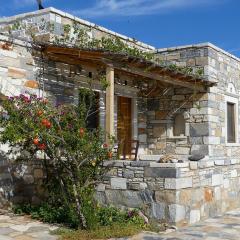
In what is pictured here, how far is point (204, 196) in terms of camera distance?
779 centimetres

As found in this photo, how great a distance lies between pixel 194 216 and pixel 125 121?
4599 millimetres

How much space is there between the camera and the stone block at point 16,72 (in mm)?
8102

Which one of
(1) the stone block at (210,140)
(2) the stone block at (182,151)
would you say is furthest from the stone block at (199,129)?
(2) the stone block at (182,151)

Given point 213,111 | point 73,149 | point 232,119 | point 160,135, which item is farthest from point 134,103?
point 73,149

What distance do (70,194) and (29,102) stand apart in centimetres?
164

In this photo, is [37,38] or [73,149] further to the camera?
[37,38]

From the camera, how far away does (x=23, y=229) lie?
21.6 ft

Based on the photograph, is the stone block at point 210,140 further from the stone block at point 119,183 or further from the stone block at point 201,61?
the stone block at point 119,183

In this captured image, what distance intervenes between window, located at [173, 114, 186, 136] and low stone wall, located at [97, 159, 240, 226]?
3683 mm

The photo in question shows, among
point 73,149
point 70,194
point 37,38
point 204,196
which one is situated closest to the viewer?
point 73,149

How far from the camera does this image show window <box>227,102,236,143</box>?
1256cm

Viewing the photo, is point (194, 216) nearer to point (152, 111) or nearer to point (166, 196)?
point (166, 196)

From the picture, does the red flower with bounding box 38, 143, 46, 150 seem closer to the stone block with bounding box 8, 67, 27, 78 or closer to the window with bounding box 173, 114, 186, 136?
the stone block with bounding box 8, 67, 27, 78

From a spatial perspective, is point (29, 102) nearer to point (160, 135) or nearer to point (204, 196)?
point (204, 196)
